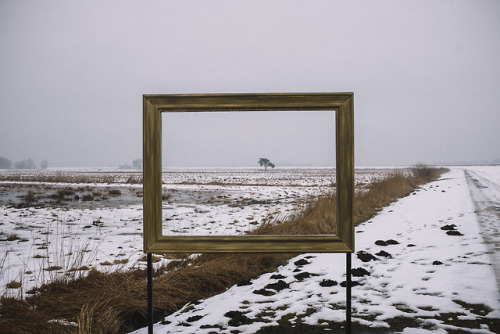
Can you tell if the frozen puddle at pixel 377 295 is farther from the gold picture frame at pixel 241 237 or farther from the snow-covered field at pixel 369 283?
the gold picture frame at pixel 241 237

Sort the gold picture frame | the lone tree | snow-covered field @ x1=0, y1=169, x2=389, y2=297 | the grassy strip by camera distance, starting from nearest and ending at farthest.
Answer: the gold picture frame, the grassy strip, the lone tree, snow-covered field @ x1=0, y1=169, x2=389, y2=297

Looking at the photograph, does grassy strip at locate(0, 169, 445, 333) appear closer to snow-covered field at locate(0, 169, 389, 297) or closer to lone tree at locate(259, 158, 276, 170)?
snow-covered field at locate(0, 169, 389, 297)

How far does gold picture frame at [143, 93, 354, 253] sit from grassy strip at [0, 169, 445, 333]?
3.06ft

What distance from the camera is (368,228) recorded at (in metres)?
6.23

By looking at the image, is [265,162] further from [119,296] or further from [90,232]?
[90,232]

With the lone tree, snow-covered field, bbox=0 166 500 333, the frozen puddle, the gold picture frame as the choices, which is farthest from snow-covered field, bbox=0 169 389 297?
the frozen puddle

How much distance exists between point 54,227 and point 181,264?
16.8 feet

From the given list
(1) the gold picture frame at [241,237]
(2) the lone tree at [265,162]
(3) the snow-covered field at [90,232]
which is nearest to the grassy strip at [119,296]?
(3) the snow-covered field at [90,232]

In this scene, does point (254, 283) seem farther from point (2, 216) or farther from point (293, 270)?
point (2, 216)

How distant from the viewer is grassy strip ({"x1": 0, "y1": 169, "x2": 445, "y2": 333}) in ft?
7.86

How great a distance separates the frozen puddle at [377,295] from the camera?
7.87 feet

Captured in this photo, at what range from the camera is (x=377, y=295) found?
113 inches

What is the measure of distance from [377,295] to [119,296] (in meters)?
2.41

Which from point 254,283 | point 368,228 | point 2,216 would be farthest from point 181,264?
point 2,216
